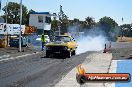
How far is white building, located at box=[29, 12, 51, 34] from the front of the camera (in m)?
81.6

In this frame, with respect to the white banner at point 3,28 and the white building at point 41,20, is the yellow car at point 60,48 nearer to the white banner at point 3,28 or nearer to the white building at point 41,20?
the white banner at point 3,28

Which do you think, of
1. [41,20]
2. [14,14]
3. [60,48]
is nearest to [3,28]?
[60,48]

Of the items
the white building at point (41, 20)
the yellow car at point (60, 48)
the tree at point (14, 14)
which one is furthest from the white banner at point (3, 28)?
the tree at point (14, 14)

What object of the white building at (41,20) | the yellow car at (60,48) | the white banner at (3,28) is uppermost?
the white building at (41,20)

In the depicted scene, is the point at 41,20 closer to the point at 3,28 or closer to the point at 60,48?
the point at 3,28

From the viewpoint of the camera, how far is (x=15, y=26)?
42312 mm

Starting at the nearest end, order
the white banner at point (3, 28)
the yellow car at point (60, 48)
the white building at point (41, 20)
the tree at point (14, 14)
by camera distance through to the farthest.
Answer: the yellow car at point (60, 48)
the white banner at point (3, 28)
the white building at point (41, 20)
the tree at point (14, 14)

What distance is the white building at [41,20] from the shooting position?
3214 inches

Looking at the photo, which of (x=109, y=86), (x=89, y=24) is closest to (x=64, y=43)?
(x=109, y=86)

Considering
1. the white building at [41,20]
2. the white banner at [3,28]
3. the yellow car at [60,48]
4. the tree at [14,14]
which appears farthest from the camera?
the tree at [14,14]

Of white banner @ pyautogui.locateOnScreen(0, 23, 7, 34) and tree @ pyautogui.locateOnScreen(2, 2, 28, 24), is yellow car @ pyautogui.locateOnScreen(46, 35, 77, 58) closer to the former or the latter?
white banner @ pyautogui.locateOnScreen(0, 23, 7, 34)

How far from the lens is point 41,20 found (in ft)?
271

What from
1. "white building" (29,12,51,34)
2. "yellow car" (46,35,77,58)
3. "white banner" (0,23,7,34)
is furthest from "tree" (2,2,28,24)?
"yellow car" (46,35,77,58)

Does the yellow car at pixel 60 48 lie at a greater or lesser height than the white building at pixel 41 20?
lesser
